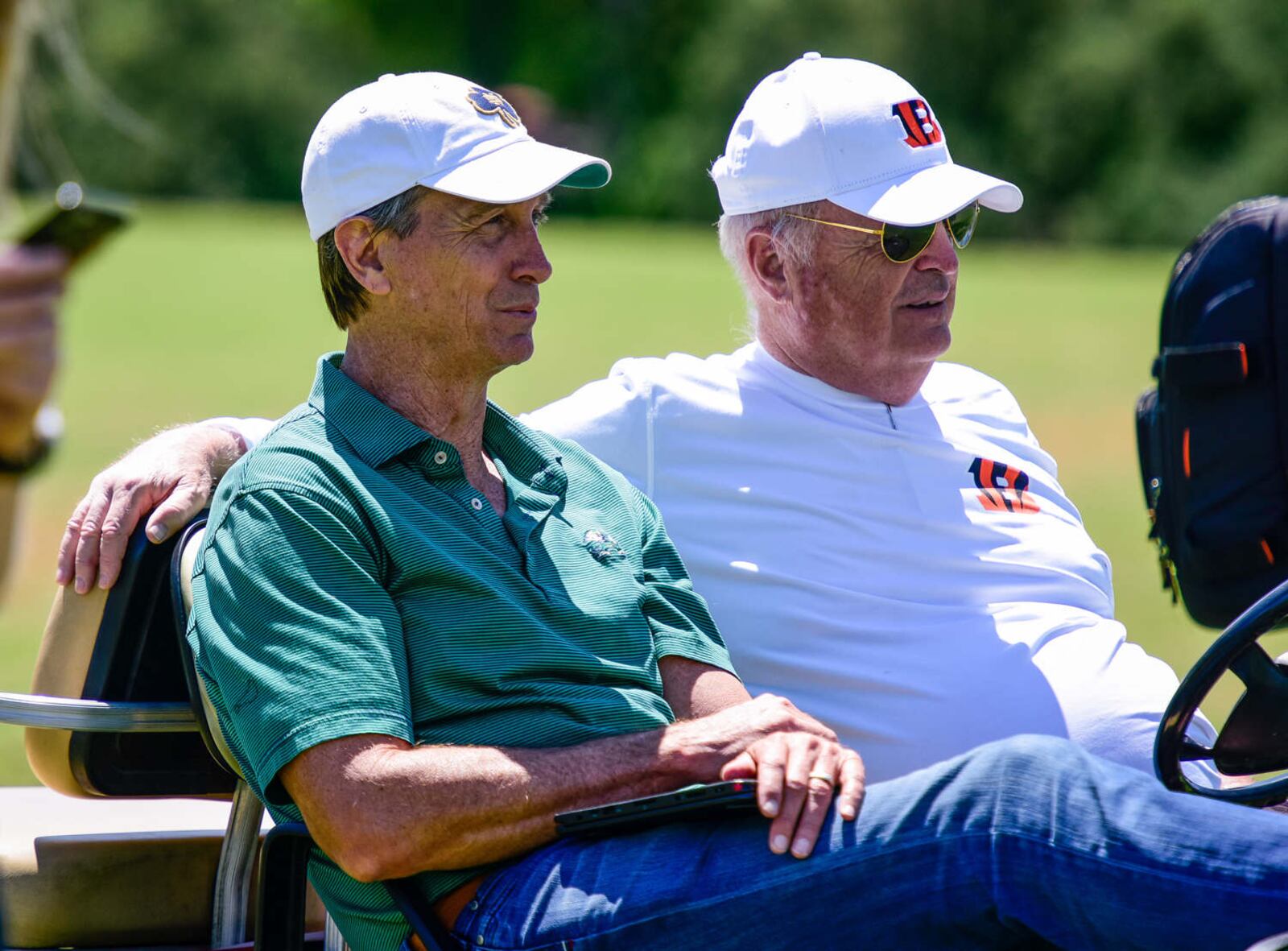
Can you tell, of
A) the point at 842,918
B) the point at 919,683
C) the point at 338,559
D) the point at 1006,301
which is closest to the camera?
the point at 842,918

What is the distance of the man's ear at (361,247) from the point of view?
246 centimetres

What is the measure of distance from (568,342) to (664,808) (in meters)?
17.1

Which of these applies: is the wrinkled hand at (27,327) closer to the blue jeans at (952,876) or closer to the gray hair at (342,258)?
the blue jeans at (952,876)

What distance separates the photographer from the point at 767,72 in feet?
144

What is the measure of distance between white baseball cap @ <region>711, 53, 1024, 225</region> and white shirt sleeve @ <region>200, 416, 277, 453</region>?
1.03m

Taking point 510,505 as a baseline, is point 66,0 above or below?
above

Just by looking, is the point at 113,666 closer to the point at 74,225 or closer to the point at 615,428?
the point at 615,428

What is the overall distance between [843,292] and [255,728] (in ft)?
4.83

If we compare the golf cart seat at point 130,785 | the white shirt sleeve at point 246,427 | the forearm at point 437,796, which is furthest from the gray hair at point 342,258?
the forearm at point 437,796

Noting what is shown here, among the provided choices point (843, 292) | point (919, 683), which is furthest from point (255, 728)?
point (843, 292)

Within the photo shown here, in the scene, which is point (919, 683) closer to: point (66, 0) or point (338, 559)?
point (338, 559)

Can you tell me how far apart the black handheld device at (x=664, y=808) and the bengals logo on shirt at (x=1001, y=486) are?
110 centimetres

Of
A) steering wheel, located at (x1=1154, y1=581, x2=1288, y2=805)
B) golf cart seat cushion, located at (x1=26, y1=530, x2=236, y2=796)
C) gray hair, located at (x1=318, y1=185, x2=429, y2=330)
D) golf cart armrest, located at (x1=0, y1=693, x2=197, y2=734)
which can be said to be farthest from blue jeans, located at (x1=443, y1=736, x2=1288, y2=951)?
gray hair, located at (x1=318, y1=185, x2=429, y2=330)

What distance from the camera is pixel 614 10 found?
53.2 m
